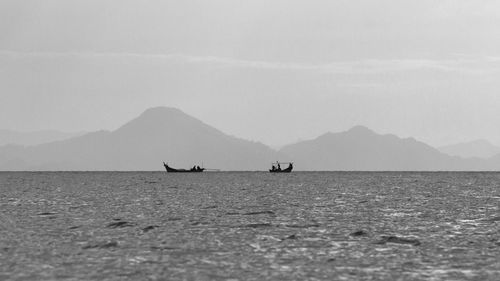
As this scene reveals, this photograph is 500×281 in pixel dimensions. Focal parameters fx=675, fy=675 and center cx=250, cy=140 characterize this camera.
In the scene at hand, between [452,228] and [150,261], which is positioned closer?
[150,261]

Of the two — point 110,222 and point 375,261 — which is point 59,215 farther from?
point 375,261

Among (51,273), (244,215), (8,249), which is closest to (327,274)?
(51,273)

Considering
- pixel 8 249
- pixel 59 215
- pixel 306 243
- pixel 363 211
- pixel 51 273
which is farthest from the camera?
pixel 363 211

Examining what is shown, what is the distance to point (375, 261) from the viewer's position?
38.7 metres

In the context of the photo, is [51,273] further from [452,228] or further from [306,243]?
[452,228]

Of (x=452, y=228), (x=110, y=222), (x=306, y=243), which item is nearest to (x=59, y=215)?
(x=110, y=222)

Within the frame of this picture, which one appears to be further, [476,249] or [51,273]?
[476,249]

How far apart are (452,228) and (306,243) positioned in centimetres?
1776

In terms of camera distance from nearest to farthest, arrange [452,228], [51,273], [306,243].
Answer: [51,273]
[306,243]
[452,228]

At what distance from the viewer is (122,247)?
1731 inches

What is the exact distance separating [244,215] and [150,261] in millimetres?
34018

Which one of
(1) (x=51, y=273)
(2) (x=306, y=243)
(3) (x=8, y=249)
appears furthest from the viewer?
(2) (x=306, y=243)

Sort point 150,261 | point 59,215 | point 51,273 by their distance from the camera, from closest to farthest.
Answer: point 51,273
point 150,261
point 59,215

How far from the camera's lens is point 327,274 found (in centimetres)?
3431
